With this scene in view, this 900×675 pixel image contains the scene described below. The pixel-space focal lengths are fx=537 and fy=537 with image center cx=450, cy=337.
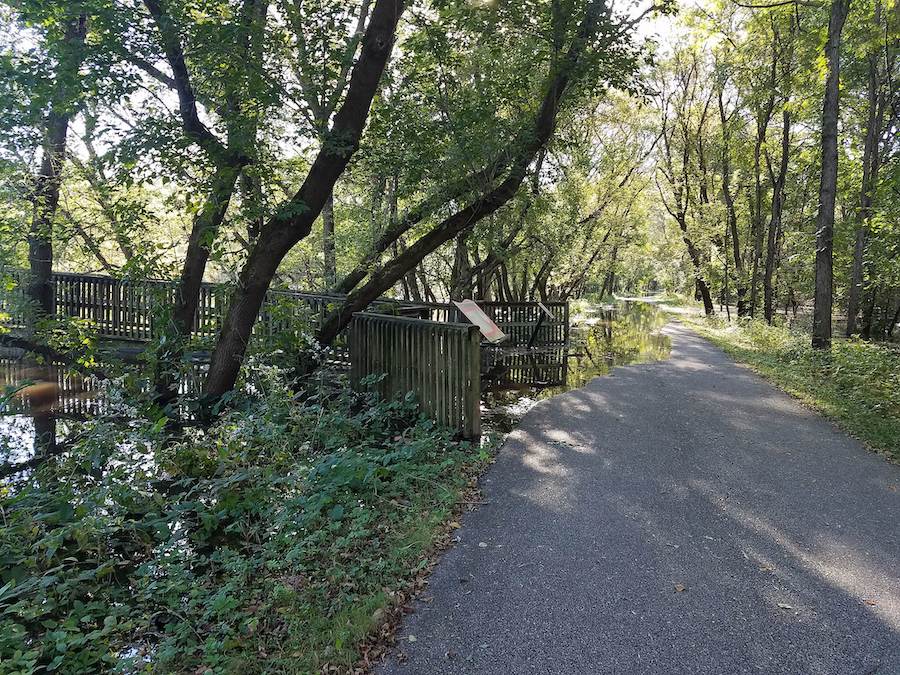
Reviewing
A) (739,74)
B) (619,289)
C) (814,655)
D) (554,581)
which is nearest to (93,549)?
(554,581)

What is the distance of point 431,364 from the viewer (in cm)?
675

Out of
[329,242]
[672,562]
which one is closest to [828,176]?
[672,562]

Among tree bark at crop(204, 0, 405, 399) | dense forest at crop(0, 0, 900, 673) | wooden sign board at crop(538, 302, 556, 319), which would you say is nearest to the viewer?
dense forest at crop(0, 0, 900, 673)

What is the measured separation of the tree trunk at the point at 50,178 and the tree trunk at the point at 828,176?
12352 mm

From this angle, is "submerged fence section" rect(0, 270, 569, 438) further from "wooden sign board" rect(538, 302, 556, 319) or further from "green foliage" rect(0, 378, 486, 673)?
"green foliage" rect(0, 378, 486, 673)

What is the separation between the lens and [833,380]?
9109 millimetres

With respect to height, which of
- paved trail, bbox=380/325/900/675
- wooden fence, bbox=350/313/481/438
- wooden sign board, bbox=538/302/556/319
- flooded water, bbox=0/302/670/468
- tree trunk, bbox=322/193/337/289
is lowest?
paved trail, bbox=380/325/900/675

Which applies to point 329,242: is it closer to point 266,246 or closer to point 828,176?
point 266,246

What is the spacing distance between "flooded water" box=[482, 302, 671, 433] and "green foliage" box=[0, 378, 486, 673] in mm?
3096

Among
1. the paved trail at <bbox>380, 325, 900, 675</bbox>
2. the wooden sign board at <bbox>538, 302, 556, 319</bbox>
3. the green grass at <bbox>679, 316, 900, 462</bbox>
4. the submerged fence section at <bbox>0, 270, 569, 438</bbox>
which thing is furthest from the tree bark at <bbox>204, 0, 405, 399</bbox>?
the wooden sign board at <bbox>538, 302, 556, 319</bbox>

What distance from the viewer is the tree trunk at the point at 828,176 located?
33.8 feet

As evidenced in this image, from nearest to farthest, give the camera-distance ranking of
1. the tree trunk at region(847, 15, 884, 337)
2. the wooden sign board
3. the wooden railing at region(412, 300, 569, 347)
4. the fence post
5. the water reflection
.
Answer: the water reflection
the fence post
the wooden sign board
the tree trunk at region(847, 15, 884, 337)
the wooden railing at region(412, 300, 569, 347)

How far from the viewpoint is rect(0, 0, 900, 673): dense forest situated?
331 centimetres

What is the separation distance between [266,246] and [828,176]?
425 inches
